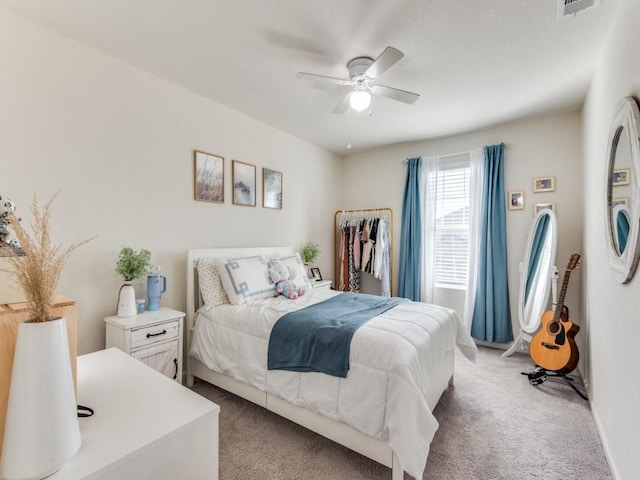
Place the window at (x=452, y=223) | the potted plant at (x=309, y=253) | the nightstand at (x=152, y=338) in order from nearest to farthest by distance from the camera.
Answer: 1. the nightstand at (x=152, y=338)
2. the window at (x=452, y=223)
3. the potted plant at (x=309, y=253)

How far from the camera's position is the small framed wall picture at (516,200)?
3533 millimetres

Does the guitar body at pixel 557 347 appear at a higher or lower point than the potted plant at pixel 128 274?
lower

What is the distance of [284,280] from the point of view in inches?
115

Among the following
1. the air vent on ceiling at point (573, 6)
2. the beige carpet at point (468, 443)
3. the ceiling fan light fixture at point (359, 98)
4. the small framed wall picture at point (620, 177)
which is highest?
the air vent on ceiling at point (573, 6)

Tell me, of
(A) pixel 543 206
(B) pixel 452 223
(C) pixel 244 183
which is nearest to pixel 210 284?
(C) pixel 244 183

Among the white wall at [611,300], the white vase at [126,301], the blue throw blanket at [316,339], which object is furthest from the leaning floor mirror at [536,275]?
the white vase at [126,301]

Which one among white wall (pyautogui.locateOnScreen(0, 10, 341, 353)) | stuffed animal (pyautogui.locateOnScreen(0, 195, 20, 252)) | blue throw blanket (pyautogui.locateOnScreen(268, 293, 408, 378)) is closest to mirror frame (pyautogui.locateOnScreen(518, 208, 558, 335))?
blue throw blanket (pyautogui.locateOnScreen(268, 293, 408, 378))

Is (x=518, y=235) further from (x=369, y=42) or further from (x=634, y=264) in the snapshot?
(x=369, y=42)

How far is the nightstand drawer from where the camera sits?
208 centimetres

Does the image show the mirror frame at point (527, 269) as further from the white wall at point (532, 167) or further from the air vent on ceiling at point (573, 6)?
the air vent on ceiling at point (573, 6)

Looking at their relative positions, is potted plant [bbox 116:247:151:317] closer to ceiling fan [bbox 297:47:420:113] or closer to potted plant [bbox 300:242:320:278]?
ceiling fan [bbox 297:47:420:113]

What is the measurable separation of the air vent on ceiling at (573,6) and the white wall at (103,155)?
2767mm

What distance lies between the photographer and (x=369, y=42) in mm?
2068

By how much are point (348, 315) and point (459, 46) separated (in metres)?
2.09
